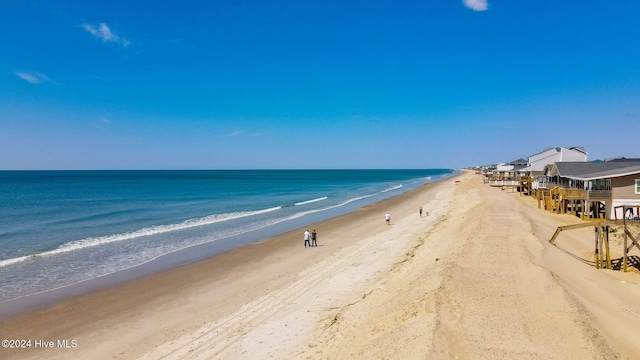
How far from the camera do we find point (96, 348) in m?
12.3

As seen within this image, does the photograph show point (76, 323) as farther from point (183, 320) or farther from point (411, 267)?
point (411, 267)

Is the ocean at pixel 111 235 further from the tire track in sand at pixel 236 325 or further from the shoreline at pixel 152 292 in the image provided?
the tire track in sand at pixel 236 325

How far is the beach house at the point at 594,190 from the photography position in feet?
95.2

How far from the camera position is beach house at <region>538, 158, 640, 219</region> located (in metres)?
29.0

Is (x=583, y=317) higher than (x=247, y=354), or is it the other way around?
(x=583, y=317)

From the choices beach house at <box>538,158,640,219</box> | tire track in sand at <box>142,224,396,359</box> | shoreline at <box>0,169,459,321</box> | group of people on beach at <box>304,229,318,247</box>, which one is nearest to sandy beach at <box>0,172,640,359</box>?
tire track in sand at <box>142,224,396,359</box>

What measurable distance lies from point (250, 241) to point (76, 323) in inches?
628

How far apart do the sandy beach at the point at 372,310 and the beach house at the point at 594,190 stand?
410 inches

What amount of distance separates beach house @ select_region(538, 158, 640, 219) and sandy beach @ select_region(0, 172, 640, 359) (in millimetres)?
10418

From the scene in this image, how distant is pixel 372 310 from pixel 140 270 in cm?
1549

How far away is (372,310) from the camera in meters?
12.8

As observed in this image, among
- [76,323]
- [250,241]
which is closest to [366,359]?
[76,323]

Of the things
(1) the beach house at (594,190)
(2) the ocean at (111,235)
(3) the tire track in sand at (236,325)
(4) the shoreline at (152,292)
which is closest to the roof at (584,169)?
(1) the beach house at (594,190)

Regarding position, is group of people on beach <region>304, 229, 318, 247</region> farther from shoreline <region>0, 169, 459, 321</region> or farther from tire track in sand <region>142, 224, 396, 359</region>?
tire track in sand <region>142, 224, 396, 359</region>
